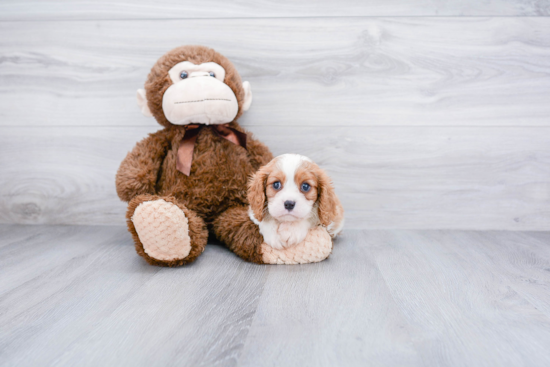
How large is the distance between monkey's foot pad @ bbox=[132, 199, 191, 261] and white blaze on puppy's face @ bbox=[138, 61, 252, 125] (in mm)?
240

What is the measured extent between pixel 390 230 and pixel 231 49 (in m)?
0.74

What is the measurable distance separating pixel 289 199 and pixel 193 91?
1.17 ft

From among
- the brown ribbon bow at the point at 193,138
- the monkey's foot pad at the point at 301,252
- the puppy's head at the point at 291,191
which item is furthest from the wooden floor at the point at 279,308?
the brown ribbon bow at the point at 193,138

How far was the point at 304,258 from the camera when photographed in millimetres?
877

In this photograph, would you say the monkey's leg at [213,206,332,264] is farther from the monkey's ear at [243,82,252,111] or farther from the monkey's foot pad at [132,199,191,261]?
the monkey's ear at [243,82,252,111]

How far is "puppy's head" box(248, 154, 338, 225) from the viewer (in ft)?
2.68

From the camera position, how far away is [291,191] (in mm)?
825

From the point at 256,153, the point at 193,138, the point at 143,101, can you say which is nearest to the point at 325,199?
the point at 256,153

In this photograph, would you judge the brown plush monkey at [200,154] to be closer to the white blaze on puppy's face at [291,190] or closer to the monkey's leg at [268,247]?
the monkey's leg at [268,247]

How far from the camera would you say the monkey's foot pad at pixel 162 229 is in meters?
0.81

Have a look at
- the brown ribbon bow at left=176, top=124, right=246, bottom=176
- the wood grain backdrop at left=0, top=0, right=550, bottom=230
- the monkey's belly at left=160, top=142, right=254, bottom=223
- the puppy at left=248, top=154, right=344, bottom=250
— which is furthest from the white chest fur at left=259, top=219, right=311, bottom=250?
the wood grain backdrop at left=0, top=0, right=550, bottom=230

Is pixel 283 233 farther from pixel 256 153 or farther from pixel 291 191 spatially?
pixel 256 153

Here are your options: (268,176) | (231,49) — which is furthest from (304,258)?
(231,49)

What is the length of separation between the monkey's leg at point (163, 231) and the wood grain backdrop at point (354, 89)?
415 mm
